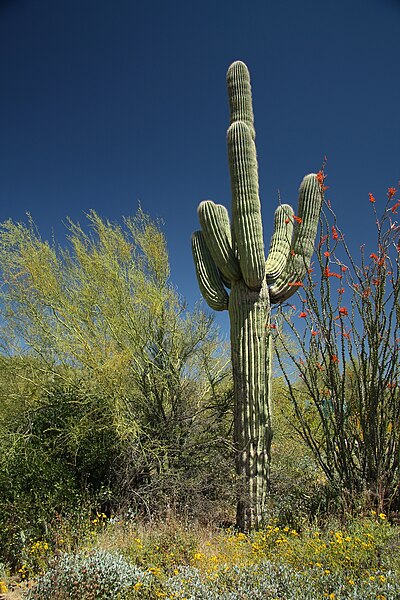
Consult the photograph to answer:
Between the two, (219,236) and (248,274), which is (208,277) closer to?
(219,236)

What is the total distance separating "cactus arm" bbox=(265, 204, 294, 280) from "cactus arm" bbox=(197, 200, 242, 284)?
460mm

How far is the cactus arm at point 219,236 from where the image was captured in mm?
5961

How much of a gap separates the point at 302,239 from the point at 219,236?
3.41 feet

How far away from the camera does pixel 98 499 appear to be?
17.9 ft

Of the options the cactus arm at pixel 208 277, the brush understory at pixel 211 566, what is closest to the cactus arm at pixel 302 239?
the cactus arm at pixel 208 277

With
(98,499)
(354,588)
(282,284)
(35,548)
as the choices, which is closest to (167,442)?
(98,499)

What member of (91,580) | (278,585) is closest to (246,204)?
(278,585)

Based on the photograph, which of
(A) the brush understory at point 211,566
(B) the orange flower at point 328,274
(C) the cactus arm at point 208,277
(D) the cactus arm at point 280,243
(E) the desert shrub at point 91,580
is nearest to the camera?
(A) the brush understory at point 211,566

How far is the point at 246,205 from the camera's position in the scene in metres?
5.73

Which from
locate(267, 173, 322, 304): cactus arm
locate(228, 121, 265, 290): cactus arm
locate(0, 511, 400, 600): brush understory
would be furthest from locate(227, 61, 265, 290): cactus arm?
locate(0, 511, 400, 600): brush understory

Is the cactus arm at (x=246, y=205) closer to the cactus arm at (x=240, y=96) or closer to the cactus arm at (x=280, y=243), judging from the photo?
the cactus arm at (x=280, y=243)

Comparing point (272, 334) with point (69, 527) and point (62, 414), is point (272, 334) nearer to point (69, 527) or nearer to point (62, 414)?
point (62, 414)

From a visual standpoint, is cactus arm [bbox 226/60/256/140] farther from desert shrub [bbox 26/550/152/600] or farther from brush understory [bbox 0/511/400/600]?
desert shrub [bbox 26/550/152/600]

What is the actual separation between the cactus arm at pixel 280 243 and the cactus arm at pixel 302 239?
3.3 inches
